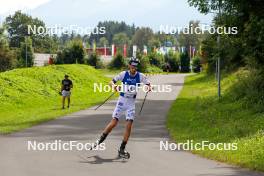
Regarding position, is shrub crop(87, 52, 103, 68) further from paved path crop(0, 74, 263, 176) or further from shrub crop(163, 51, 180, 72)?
paved path crop(0, 74, 263, 176)

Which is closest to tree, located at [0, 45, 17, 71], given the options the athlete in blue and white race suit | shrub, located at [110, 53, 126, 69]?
shrub, located at [110, 53, 126, 69]

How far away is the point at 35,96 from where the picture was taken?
1307 inches

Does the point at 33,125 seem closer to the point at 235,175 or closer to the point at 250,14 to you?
the point at 250,14

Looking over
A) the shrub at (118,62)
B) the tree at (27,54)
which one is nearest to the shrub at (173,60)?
the shrub at (118,62)

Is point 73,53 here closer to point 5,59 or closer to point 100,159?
point 5,59

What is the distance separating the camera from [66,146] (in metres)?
13.6

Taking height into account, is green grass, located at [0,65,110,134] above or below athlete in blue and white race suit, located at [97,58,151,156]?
below

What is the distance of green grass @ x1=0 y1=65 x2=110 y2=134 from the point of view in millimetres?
22797

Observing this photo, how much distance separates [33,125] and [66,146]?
20.8 ft

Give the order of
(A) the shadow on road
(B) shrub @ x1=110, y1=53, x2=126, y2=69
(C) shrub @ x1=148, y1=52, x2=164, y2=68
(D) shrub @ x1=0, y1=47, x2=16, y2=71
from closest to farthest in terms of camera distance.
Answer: (A) the shadow on road < (D) shrub @ x1=0, y1=47, x2=16, y2=71 < (B) shrub @ x1=110, y1=53, x2=126, y2=69 < (C) shrub @ x1=148, y1=52, x2=164, y2=68

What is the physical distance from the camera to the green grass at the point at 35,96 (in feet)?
74.8

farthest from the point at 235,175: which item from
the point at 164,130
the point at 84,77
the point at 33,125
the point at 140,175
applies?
the point at 84,77

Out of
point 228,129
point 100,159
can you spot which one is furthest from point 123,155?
point 228,129

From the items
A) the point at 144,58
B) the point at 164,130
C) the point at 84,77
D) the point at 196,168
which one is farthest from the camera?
the point at 144,58
